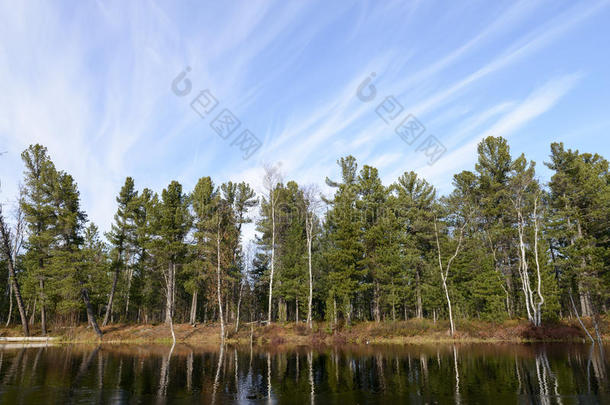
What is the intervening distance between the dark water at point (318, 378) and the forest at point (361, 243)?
13457 mm

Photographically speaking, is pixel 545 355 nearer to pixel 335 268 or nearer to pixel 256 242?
pixel 335 268

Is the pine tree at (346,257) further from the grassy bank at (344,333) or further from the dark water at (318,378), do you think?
the dark water at (318,378)

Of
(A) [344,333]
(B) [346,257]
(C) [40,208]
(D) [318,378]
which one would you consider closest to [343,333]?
(A) [344,333]

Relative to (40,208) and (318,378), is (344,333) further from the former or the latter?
(40,208)

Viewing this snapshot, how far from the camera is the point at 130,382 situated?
58.0 feet

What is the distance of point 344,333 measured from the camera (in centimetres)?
4131

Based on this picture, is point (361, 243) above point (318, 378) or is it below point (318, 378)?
above

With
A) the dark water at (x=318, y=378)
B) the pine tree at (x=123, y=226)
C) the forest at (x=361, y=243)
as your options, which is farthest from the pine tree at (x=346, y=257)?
the pine tree at (x=123, y=226)

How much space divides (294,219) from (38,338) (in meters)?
33.2

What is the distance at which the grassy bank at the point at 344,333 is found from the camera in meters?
35.9

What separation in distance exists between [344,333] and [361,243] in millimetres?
10576

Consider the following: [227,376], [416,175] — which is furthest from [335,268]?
[227,376]

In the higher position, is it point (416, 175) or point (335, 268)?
point (416, 175)

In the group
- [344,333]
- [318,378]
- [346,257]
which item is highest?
[346,257]
